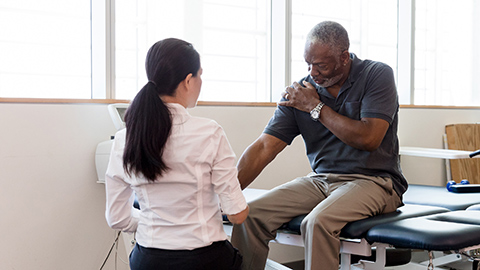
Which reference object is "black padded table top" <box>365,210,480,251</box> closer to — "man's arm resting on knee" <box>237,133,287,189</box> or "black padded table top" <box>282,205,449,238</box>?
"black padded table top" <box>282,205,449,238</box>

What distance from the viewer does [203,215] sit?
1369 millimetres

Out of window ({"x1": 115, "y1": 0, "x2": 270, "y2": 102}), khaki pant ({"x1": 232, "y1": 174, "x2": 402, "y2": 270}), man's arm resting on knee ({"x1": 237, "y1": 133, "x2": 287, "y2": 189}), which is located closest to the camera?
khaki pant ({"x1": 232, "y1": 174, "x2": 402, "y2": 270})

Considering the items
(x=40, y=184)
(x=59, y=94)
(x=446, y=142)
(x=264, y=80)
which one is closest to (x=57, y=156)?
(x=40, y=184)

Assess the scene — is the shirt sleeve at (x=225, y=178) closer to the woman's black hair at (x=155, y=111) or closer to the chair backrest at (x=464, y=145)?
the woman's black hair at (x=155, y=111)

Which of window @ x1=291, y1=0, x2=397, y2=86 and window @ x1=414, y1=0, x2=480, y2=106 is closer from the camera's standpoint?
window @ x1=291, y1=0, x2=397, y2=86

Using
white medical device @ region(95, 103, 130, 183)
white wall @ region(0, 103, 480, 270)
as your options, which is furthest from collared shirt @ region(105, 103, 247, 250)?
white wall @ region(0, 103, 480, 270)

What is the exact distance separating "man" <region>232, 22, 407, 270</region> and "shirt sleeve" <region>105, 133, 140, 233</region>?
0.58m

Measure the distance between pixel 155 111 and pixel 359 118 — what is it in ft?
3.43

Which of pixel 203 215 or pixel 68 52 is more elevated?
pixel 68 52

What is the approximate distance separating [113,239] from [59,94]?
2.95 ft

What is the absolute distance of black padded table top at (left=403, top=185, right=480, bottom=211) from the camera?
8.43 ft

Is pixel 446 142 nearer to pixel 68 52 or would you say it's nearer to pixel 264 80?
pixel 264 80

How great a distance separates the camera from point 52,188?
2.53 m

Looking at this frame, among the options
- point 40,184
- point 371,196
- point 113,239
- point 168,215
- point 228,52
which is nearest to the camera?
point 168,215
